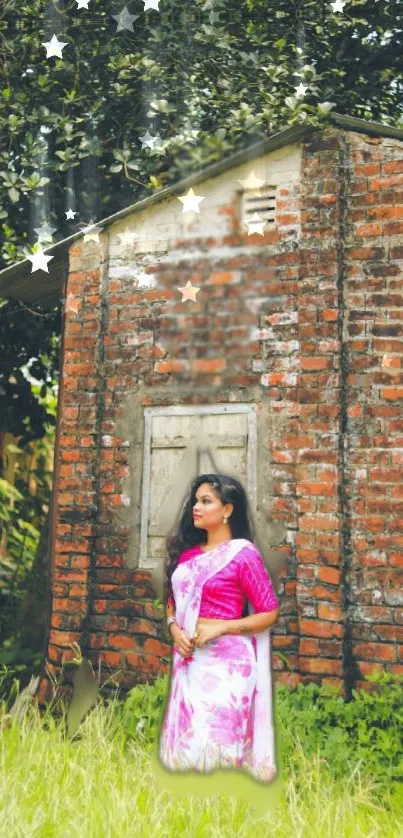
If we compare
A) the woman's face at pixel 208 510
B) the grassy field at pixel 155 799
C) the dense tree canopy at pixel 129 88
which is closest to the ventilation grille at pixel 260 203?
the dense tree canopy at pixel 129 88

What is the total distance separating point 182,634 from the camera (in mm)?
4199

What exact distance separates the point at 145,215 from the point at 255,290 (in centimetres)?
90

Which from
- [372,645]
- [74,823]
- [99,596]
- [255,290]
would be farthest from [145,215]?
[74,823]

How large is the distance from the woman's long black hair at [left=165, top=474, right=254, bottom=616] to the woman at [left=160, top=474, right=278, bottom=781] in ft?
0.04

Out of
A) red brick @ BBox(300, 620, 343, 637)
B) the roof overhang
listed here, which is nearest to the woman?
red brick @ BBox(300, 620, 343, 637)

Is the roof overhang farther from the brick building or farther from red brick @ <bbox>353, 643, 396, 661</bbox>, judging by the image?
red brick @ <bbox>353, 643, 396, 661</bbox>

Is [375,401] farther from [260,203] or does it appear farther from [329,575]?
[260,203]

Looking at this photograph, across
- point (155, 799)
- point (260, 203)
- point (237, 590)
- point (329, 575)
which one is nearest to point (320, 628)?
point (329, 575)

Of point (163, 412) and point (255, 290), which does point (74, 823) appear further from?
point (255, 290)

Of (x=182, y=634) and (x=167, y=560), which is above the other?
(x=167, y=560)

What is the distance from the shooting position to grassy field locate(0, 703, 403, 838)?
3.62 metres

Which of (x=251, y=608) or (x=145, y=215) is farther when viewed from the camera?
(x=145, y=215)

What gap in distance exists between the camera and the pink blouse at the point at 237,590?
4.14 m

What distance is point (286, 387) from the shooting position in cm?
479
